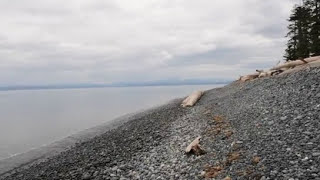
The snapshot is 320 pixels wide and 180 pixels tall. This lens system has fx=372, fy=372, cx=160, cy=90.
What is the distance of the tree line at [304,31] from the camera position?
48.0 meters

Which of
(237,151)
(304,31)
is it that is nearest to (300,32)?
(304,31)

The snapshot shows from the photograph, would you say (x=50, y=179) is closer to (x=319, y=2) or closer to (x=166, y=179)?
(x=166, y=179)

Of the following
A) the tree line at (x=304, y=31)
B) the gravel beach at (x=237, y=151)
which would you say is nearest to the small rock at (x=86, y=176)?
the gravel beach at (x=237, y=151)

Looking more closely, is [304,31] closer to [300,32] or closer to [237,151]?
[300,32]

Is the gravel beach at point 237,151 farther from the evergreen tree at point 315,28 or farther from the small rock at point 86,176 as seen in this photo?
the evergreen tree at point 315,28

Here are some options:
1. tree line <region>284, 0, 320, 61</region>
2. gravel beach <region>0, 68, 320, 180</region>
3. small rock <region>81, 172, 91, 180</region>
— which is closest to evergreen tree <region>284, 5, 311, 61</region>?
tree line <region>284, 0, 320, 61</region>

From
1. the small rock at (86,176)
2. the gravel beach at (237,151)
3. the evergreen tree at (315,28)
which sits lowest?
the small rock at (86,176)

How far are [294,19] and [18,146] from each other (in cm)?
4209

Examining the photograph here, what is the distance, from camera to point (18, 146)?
36656 mm

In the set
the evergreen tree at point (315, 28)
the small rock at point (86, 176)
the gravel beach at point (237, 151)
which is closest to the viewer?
the gravel beach at point (237, 151)

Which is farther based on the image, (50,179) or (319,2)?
(319,2)

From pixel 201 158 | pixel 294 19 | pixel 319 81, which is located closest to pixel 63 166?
pixel 201 158

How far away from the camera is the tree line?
48.0 m

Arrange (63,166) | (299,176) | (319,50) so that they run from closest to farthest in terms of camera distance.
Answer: (299,176)
(63,166)
(319,50)
